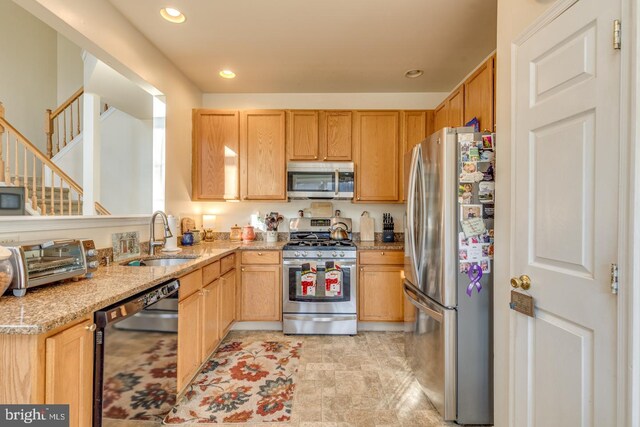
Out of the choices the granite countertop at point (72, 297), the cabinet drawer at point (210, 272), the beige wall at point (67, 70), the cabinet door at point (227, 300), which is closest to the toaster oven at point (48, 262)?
the granite countertop at point (72, 297)

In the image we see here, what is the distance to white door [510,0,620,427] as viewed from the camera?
93 centimetres

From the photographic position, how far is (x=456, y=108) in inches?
101

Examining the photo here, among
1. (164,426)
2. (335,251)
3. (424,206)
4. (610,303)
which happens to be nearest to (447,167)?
(424,206)

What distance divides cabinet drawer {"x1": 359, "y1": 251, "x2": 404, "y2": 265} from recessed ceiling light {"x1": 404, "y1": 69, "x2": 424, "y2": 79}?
6.18 ft

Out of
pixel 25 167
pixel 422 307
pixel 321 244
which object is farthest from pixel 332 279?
pixel 25 167

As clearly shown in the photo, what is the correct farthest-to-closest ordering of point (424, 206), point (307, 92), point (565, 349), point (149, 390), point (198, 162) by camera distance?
point (307, 92) → point (198, 162) → point (424, 206) → point (149, 390) → point (565, 349)

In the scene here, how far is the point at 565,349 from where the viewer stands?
109cm

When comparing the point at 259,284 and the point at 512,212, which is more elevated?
the point at 512,212

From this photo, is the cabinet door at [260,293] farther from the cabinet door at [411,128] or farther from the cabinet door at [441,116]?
the cabinet door at [441,116]

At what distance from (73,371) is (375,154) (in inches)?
119

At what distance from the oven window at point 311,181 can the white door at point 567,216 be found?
82.9 inches

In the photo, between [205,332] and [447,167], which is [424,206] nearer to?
[447,167]

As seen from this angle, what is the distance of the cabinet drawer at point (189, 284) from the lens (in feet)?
6.18

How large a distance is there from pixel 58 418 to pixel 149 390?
569 millimetres
